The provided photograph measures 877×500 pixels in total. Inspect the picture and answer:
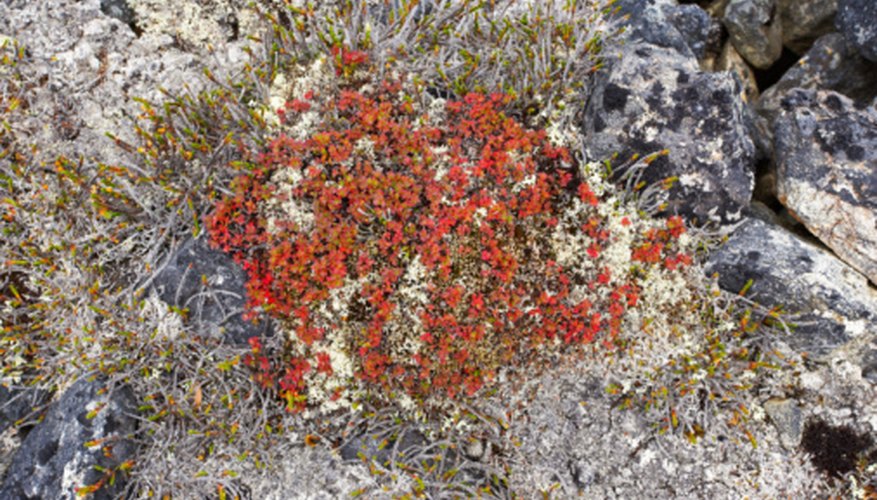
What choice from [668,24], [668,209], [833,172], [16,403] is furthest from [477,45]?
[16,403]

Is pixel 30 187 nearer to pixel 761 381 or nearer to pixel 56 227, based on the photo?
pixel 56 227

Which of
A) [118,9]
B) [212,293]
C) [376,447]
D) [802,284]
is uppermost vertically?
[118,9]

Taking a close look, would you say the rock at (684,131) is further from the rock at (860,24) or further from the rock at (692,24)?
the rock at (860,24)

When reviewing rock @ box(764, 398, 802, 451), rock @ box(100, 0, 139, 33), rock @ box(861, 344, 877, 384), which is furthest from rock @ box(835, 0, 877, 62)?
rock @ box(100, 0, 139, 33)

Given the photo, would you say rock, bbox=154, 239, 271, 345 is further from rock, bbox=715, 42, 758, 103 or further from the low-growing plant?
rock, bbox=715, 42, 758, 103

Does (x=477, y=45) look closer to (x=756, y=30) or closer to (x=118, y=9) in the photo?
(x=756, y=30)

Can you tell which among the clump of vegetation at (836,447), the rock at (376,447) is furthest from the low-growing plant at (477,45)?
the clump of vegetation at (836,447)

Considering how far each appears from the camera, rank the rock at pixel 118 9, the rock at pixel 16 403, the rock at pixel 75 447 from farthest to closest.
→ 1. the rock at pixel 118 9
2. the rock at pixel 16 403
3. the rock at pixel 75 447
